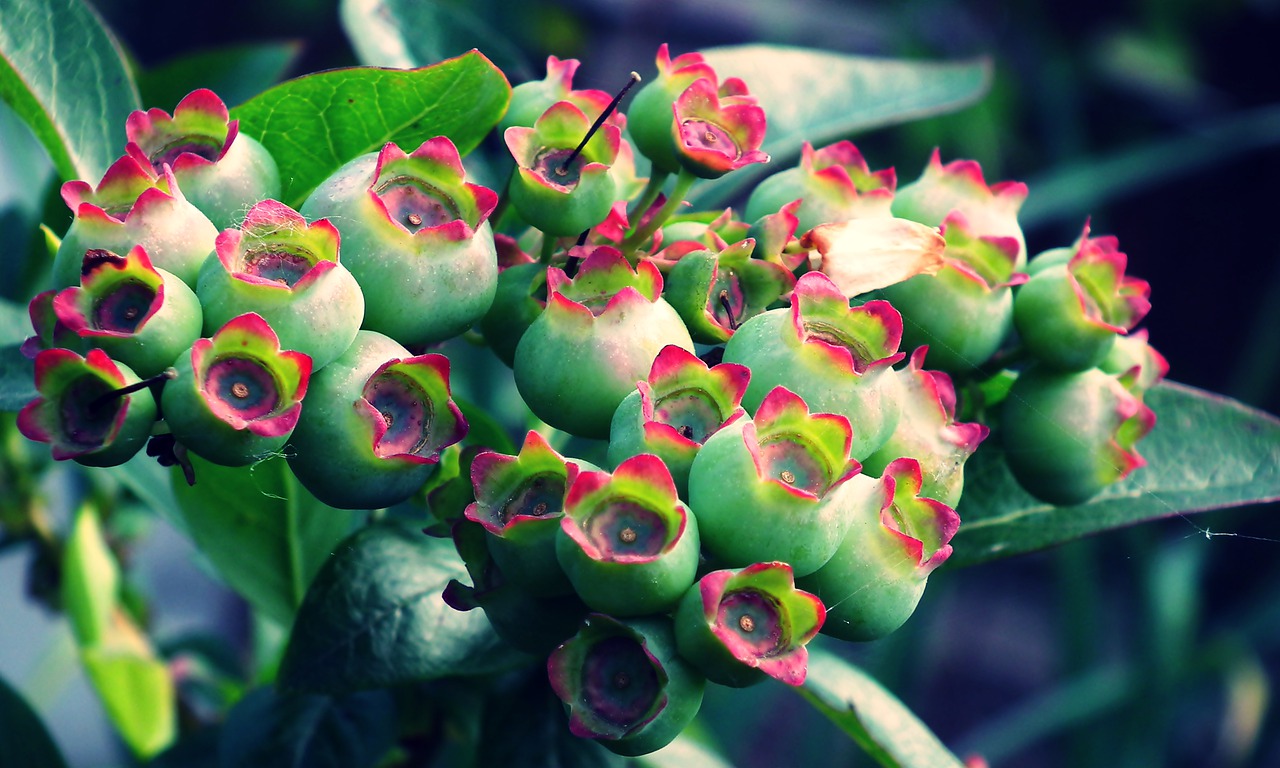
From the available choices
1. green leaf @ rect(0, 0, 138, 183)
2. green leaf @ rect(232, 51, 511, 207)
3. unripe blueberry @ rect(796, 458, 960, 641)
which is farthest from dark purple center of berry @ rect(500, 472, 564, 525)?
green leaf @ rect(0, 0, 138, 183)

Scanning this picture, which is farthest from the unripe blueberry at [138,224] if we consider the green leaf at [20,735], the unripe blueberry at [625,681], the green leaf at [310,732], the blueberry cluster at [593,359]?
the green leaf at [20,735]

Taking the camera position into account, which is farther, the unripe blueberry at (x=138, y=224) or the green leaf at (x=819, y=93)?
the green leaf at (x=819, y=93)

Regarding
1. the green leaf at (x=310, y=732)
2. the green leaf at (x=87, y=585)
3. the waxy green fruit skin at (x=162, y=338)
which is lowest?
the green leaf at (x=87, y=585)

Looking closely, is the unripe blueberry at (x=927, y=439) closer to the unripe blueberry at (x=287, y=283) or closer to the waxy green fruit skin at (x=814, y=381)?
the waxy green fruit skin at (x=814, y=381)

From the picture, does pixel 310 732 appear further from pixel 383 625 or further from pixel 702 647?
pixel 702 647

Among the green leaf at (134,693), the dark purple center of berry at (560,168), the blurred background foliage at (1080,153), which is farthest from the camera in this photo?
the blurred background foliage at (1080,153)

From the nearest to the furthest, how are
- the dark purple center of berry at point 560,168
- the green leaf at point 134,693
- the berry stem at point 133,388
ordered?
the berry stem at point 133,388 → the dark purple center of berry at point 560,168 → the green leaf at point 134,693

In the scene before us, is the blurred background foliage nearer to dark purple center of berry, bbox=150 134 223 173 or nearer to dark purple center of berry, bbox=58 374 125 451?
dark purple center of berry, bbox=150 134 223 173

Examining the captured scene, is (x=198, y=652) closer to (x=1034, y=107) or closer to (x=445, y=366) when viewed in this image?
(x=445, y=366)
